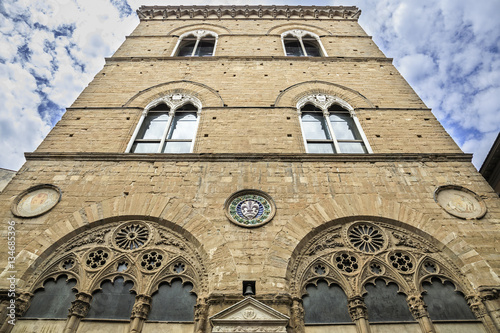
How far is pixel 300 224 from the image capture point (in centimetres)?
533

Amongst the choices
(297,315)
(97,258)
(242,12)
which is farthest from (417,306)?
(242,12)

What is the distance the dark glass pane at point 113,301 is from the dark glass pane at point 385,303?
3537 millimetres

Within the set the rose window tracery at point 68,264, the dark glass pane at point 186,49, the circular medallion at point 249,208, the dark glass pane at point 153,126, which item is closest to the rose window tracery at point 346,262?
the circular medallion at point 249,208

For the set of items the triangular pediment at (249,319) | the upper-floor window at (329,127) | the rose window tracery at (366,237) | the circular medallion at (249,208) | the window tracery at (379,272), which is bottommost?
the triangular pediment at (249,319)

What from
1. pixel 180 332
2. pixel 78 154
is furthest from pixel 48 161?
pixel 180 332

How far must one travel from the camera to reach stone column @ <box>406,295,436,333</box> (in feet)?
14.1

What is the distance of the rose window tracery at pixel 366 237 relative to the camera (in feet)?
17.0

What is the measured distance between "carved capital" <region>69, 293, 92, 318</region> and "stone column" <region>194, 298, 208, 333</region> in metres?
1.60

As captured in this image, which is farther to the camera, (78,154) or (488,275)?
(78,154)

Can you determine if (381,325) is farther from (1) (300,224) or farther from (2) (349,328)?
(1) (300,224)

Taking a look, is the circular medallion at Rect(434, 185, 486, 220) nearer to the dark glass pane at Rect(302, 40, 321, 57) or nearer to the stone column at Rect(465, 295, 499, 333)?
the stone column at Rect(465, 295, 499, 333)

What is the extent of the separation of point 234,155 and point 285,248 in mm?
2363

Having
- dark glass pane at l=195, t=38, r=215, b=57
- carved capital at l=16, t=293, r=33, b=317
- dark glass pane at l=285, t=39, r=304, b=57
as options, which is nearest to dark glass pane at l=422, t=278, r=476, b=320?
carved capital at l=16, t=293, r=33, b=317

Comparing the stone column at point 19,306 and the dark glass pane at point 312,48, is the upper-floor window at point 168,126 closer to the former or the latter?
the stone column at point 19,306
